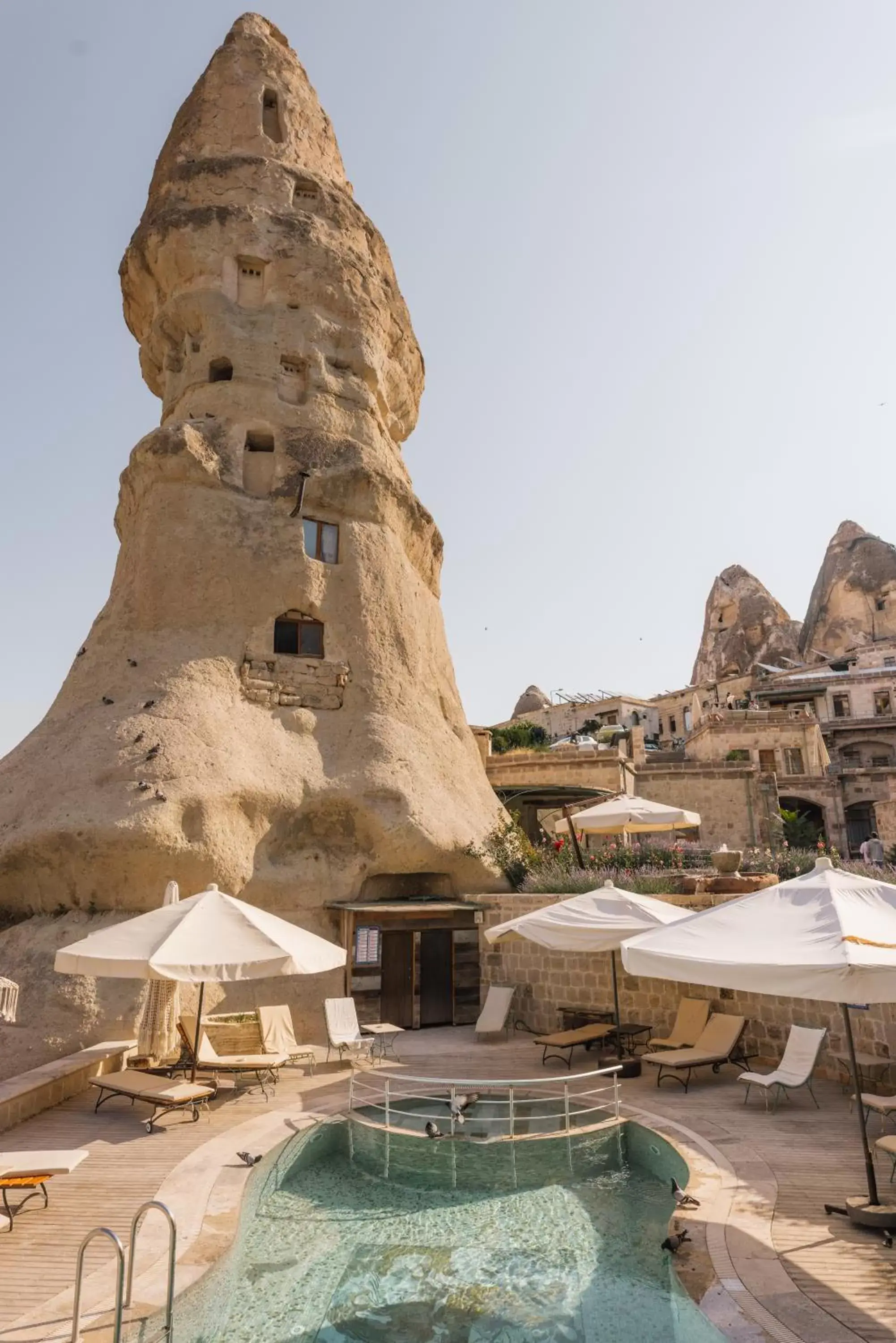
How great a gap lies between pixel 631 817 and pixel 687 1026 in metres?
4.71

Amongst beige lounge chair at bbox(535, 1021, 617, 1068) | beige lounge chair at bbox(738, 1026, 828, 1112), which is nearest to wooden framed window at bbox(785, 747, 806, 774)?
beige lounge chair at bbox(535, 1021, 617, 1068)

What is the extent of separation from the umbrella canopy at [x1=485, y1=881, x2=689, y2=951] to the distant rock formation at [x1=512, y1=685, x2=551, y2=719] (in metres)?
58.7

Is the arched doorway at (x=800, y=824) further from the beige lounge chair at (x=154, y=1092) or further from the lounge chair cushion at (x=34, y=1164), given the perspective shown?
the lounge chair cushion at (x=34, y=1164)

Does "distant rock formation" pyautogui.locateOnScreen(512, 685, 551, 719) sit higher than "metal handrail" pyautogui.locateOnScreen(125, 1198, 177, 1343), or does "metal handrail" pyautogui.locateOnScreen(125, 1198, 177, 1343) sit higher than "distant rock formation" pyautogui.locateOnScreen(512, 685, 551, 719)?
"distant rock formation" pyautogui.locateOnScreen(512, 685, 551, 719)

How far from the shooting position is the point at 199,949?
29.1 feet

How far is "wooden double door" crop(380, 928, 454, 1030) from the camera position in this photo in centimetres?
1590

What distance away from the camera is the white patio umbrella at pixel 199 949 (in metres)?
8.66

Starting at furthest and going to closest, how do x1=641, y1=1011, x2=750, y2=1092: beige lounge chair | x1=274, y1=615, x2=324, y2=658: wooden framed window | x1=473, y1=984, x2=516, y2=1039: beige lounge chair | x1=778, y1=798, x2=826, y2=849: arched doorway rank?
x1=778, y1=798, x2=826, y2=849: arched doorway
x1=274, y1=615, x2=324, y2=658: wooden framed window
x1=473, y1=984, x2=516, y2=1039: beige lounge chair
x1=641, y1=1011, x2=750, y2=1092: beige lounge chair

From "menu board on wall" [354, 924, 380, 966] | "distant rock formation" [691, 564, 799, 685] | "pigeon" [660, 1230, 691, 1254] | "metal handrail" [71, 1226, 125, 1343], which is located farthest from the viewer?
"distant rock formation" [691, 564, 799, 685]

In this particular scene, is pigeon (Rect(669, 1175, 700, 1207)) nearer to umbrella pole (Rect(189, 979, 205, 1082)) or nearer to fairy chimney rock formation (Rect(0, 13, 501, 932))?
umbrella pole (Rect(189, 979, 205, 1082))

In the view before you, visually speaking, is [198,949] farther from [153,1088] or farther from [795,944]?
[795,944]

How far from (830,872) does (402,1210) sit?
15.9 feet

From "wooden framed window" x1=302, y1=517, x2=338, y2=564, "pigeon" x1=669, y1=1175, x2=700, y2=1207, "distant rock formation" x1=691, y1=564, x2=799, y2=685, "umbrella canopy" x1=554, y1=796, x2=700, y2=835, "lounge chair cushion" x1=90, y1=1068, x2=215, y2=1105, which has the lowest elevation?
"lounge chair cushion" x1=90, y1=1068, x2=215, y2=1105

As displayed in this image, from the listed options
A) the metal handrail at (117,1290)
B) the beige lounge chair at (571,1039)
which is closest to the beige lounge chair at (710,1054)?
the beige lounge chair at (571,1039)
